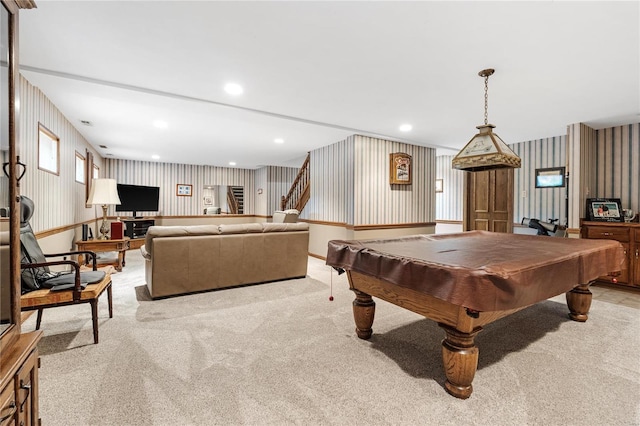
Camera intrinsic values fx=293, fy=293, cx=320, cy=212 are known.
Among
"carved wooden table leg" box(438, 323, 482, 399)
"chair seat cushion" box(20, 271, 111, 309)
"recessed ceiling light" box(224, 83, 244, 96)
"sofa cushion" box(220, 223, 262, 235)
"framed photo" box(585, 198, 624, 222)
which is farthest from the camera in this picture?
"framed photo" box(585, 198, 624, 222)

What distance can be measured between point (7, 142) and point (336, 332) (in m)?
2.41

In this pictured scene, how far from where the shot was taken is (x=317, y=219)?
21.5ft

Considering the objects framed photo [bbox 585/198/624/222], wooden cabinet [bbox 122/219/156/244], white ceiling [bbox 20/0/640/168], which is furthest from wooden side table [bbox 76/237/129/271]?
framed photo [bbox 585/198/624/222]

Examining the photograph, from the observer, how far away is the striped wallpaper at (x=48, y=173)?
292 centimetres

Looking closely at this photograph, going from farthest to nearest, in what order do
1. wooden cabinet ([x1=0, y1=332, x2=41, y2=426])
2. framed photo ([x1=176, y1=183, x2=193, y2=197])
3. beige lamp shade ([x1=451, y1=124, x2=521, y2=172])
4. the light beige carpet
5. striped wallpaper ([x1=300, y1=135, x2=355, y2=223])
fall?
1. framed photo ([x1=176, y1=183, x2=193, y2=197])
2. striped wallpaper ([x1=300, y1=135, x2=355, y2=223])
3. beige lamp shade ([x1=451, y1=124, x2=521, y2=172])
4. the light beige carpet
5. wooden cabinet ([x1=0, y1=332, x2=41, y2=426])

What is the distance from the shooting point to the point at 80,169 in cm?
512

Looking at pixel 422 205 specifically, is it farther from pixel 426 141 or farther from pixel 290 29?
pixel 290 29

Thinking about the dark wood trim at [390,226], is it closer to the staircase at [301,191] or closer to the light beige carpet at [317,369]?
the staircase at [301,191]

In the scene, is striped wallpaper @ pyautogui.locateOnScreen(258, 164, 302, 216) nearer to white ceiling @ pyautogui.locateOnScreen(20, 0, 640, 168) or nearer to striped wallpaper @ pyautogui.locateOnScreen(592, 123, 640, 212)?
white ceiling @ pyautogui.locateOnScreen(20, 0, 640, 168)

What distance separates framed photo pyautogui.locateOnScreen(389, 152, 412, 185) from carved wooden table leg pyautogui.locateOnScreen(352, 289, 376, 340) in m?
3.70

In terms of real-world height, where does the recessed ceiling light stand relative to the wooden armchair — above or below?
above

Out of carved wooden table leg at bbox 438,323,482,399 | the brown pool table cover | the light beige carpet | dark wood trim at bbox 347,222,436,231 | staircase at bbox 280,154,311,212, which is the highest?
staircase at bbox 280,154,311,212

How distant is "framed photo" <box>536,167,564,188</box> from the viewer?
527 centimetres

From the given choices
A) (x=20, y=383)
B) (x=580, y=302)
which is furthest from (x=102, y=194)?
(x=580, y=302)
